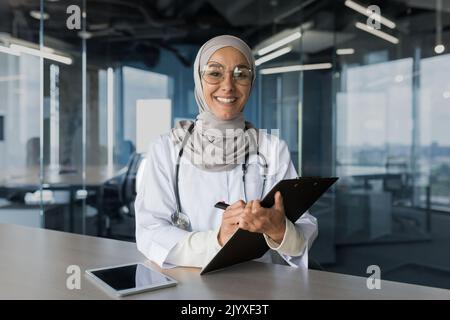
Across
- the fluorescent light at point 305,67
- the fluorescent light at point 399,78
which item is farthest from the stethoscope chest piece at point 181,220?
the fluorescent light at point 399,78

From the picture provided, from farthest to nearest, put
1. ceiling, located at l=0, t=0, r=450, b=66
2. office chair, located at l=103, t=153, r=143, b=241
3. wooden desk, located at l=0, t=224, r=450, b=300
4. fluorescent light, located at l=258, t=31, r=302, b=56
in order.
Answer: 1. office chair, located at l=103, t=153, r=143, b=241
2. fluorescent light, located at l=258, t=31, r=302, b=56
3. ceiling, located at l=0, t=0, r=450, b=66
4. wooden desk, located at l=0, t=224, r=450, b=300

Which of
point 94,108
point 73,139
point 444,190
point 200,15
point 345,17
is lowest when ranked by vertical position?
point 444,190

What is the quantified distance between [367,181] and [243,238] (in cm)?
336

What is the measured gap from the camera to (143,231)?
1.24 meters

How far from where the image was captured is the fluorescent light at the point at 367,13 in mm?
3893

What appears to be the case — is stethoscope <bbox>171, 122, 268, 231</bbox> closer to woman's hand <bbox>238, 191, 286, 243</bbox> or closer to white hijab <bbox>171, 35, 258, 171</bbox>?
white hijab <bbox>171, 35, 258, 171</bbox>

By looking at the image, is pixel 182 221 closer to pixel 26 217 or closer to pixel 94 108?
pixel 26 217

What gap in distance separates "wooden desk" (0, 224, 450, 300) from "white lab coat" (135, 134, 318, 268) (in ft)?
0.42

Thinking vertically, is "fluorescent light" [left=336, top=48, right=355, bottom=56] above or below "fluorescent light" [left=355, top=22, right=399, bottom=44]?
below

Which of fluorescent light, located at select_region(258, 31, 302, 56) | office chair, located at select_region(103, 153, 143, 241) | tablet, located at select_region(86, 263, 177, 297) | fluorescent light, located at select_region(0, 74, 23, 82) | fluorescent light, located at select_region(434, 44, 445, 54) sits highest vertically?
fluorescent light, located at select_region(258, 31, 302, 56)

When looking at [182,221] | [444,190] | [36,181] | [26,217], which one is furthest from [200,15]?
[182,221]

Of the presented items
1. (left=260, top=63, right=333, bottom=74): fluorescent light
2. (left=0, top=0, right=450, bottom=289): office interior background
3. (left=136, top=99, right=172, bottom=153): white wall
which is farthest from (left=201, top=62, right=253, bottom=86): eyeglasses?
(left=136, top=99, right=172, bottom=153): white wall

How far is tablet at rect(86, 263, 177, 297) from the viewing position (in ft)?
3.13

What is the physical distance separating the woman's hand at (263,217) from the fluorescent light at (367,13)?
11.6 ft
